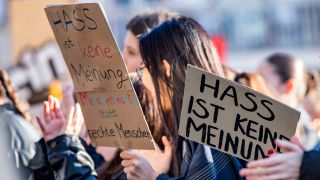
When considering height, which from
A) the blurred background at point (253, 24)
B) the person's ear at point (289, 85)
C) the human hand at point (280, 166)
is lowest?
the blurred background at point (253, 24)

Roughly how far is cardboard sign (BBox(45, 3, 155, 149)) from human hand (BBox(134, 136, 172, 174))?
0.53ft

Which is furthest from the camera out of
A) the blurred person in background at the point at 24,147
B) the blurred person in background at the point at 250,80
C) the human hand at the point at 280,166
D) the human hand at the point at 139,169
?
the blurred person in background at the point at 250,80

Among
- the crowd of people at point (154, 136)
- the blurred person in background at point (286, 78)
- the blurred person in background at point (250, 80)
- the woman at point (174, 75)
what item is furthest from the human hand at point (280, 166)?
the blurred person in background at point (286, 78)

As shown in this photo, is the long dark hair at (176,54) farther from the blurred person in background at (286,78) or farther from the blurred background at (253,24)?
the blurred background at (253,24)

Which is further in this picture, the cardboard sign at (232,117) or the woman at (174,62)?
the woman at (174,62)

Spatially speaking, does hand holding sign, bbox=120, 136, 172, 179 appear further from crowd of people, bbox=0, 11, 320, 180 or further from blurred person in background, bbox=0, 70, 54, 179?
blurred person in background, bbox=0, 70, 54, 179

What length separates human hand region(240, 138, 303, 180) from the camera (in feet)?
10.1

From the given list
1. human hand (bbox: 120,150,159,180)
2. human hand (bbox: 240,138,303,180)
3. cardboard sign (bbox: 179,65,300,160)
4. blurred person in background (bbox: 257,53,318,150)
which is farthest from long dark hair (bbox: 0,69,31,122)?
blurred person in background (bbox: 257,53,318,150)

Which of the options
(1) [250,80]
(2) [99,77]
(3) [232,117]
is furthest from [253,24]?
(3) [232,117]

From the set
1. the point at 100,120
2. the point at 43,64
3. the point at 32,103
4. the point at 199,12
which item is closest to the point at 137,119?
the point at 100,120

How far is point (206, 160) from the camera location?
375cm

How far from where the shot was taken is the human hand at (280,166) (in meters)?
3.09

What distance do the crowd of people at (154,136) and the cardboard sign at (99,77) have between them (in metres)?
0.13

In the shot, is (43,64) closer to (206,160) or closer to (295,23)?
(295,23)
